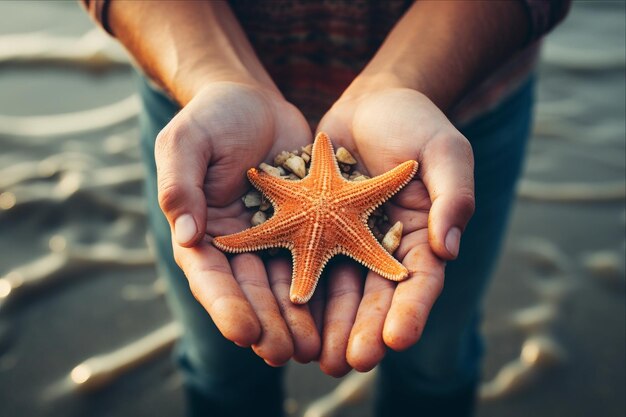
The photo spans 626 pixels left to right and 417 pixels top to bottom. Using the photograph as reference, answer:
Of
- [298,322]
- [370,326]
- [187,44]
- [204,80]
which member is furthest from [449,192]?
[187,44]

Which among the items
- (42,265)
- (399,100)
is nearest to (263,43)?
(399,100)

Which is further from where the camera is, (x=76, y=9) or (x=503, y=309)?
(x=76, y=9)

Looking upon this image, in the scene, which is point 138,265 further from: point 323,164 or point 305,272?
point 305,272

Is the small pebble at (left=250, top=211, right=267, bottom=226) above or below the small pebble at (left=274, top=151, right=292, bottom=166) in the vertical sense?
below

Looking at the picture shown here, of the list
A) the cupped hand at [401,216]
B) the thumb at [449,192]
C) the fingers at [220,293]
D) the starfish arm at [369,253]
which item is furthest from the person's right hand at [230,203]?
the thumb at [449,192]

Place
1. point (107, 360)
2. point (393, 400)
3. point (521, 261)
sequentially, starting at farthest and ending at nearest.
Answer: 1. point (521, 261)
2. point (107, 360)
3. point (393, 400)

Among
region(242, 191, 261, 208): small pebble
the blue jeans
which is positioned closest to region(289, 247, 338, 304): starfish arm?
region(242, 191, 261, 208): small pebble

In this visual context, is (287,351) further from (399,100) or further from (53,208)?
(53,208)

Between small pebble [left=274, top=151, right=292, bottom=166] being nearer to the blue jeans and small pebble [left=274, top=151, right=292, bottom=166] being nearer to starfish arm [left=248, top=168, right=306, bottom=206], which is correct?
starfish arm [left=248, top=168, right=306, bottom=206]
